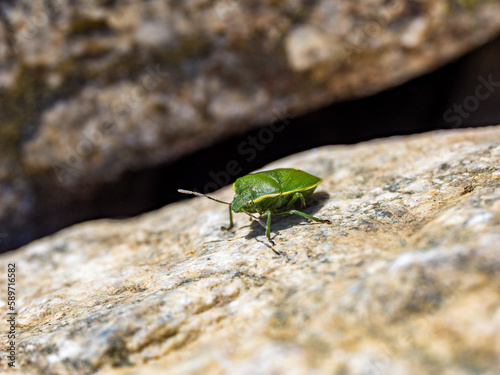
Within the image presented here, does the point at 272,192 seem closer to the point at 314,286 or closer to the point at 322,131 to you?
the point at 314,286

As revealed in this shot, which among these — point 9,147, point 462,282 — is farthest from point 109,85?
point 462,282

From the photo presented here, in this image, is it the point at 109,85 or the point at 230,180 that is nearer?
the point at 109,85

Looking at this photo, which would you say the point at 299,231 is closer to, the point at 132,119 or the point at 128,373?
the point at 128,373

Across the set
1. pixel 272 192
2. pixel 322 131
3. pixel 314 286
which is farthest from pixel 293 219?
pixel 322 131

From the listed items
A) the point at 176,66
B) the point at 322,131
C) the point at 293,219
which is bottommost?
the point at 293,219

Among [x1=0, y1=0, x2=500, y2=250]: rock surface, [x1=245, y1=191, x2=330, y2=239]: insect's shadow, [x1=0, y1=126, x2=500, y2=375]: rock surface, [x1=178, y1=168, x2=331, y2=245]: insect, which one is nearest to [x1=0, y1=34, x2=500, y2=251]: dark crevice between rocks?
[x1=0, y1=0, x2=500, y2=250]: rock surface

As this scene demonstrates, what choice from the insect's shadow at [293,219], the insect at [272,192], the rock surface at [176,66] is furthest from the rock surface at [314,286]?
the rock surface at [176,66]

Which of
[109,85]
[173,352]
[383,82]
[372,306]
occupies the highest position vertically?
[109,85]

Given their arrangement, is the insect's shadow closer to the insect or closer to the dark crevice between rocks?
the insect
